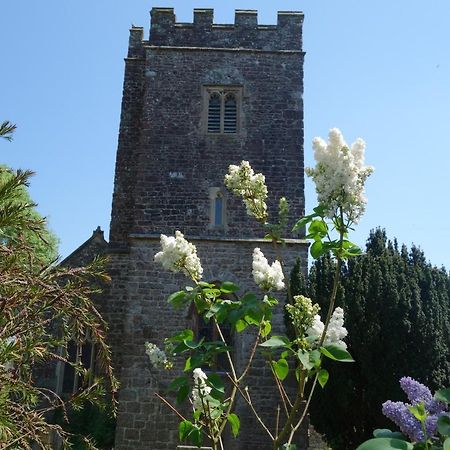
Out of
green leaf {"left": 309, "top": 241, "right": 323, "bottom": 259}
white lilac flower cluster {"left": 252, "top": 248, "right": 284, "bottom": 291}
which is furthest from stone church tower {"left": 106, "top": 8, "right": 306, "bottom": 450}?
green leaf {"left": 309, "top": 241, "right": 323, "bottom": 259}

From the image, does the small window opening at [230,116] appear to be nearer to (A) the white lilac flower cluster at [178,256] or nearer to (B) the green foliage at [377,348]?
(B) the green foliage at [377,348]

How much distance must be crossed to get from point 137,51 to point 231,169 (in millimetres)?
13724

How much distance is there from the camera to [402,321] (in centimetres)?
1070

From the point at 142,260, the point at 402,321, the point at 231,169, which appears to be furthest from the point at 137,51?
the point at 231,169

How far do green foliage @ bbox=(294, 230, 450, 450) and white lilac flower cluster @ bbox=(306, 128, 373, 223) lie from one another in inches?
310

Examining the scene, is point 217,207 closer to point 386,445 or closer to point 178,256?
point 178,256

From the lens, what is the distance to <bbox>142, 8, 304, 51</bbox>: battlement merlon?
1538 cm

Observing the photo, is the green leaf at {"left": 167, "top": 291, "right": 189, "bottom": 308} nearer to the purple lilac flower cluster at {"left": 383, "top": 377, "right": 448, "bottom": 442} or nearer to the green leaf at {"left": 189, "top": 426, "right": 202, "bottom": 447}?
the green leaf at {"left": 189, "top": 426, "right": 202, "bottom": 447}

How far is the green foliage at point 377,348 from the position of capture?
34.1 feet

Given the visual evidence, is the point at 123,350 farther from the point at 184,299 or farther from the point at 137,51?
the point at 184,299

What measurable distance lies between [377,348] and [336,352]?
8046 mm

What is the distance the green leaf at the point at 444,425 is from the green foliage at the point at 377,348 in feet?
27.3

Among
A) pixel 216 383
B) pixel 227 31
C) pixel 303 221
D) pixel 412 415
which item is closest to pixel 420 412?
pixel 412 415

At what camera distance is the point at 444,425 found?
237 cm
